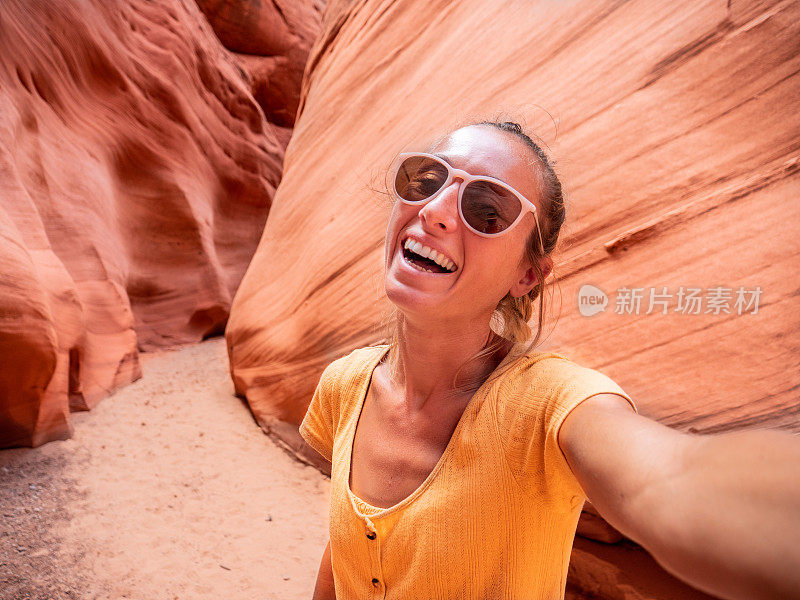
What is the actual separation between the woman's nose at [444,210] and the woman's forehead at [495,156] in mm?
51

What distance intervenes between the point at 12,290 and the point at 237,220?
3.64 meters

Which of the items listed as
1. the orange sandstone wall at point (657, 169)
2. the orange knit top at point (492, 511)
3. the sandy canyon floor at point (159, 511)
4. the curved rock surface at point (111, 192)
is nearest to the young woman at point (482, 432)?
the orange knit top at point (492, 511)

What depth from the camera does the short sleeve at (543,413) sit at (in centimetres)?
68

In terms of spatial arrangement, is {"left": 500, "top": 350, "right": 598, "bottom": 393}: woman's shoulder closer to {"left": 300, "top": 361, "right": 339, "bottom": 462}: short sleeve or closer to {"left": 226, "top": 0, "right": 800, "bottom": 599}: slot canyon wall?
{"left": 300, "top": 361, "right": 339, "bottom": 462}: short sleeve

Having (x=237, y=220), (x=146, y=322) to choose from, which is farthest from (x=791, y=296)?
(x=237, y=220)

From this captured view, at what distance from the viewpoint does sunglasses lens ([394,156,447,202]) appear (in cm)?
96

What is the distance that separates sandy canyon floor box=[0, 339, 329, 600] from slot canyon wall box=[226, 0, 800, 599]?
0.80 m

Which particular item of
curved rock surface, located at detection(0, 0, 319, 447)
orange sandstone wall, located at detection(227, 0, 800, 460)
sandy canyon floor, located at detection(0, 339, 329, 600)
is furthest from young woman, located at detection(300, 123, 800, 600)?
curved rock surface, located at detection(0, 0, 319, 447)

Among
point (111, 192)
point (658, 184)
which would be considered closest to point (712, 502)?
point (658, 184)

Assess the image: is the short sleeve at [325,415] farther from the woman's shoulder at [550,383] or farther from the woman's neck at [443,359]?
the woman's shoulder at [550,383]

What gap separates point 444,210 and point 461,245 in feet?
0.21

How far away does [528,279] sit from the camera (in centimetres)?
101

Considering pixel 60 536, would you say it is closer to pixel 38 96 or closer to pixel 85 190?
pixel 85 190

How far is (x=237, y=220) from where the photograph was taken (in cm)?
586
